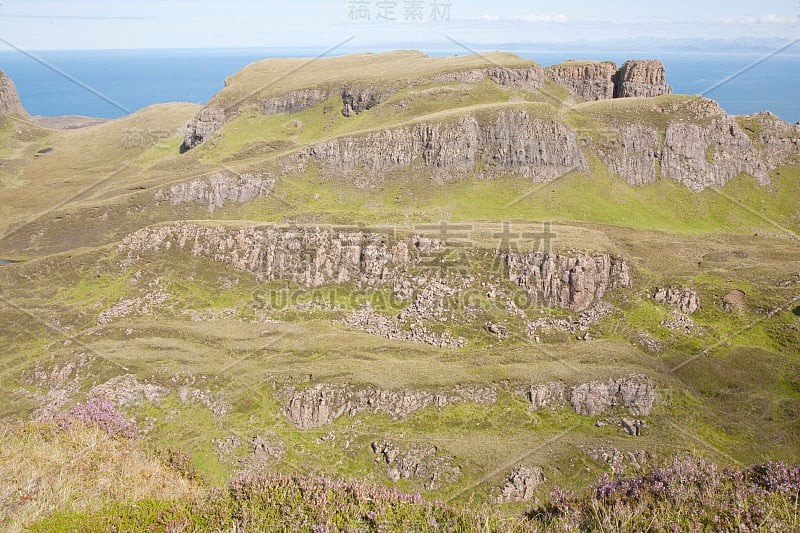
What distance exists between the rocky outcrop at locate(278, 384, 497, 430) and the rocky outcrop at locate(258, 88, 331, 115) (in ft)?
277

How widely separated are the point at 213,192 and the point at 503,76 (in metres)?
66.1

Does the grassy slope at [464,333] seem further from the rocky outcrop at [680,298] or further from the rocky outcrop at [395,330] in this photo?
the rocky outcrop at [395,330]

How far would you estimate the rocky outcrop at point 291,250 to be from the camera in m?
60.3

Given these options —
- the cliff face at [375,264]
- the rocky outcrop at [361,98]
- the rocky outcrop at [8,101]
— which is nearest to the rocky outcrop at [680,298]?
the cliff face at [375,264]

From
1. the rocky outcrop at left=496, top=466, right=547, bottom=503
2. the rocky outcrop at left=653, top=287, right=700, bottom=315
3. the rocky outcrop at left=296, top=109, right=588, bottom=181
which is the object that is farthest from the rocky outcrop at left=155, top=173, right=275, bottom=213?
the rocky outcrop at left=496, top=466, right=547, bottom=503

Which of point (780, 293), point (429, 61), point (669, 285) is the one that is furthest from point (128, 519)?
point (429, 61)

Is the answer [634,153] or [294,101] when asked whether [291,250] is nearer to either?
[634,153]

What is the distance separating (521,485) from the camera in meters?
36.8

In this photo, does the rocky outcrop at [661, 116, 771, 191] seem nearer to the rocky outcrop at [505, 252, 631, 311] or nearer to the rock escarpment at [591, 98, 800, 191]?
the rock escarpment at [591, 98, 800, 191]

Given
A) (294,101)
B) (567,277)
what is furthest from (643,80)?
(567,277)

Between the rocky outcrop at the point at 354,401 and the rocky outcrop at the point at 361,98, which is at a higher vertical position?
the rocky outcrop at the point at 361,98

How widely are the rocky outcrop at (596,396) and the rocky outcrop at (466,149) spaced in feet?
152

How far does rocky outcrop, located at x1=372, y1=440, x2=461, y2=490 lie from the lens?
3775 cm

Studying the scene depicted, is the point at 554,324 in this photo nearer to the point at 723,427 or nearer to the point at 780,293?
the point at 723,427
